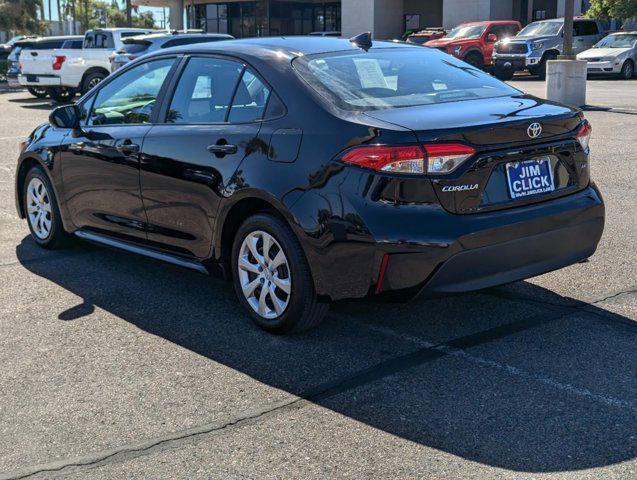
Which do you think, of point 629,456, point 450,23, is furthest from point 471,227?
point 450,23

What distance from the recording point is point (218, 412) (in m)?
4.00

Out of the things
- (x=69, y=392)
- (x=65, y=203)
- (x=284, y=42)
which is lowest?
(x=69, y=392)

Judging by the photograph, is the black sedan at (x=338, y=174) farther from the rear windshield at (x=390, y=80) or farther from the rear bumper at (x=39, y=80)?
the rear bumper at (x=39, y=80)

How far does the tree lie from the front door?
29635 mm

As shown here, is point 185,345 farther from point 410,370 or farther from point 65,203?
point 65,203

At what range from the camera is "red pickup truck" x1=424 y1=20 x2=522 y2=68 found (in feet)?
102

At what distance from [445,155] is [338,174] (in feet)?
1.77

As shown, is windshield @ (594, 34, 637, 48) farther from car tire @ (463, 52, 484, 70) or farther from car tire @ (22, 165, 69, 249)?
car tire @ (22, 165, 69, 249)

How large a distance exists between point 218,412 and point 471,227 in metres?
1.51

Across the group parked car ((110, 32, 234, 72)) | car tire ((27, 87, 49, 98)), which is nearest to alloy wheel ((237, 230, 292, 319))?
parked car ((110, 32, 234, 72))

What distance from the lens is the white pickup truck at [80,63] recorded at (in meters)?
23.0

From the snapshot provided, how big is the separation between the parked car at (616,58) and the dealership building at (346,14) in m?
13.1

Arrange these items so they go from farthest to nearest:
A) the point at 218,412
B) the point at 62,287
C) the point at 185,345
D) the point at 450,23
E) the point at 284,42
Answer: the point at 450,23
the point at 62,287
the point at 284,42
the point at 185,345
the point at 218,412

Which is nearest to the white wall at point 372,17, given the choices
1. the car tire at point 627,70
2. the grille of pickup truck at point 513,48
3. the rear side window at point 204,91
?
the grille of pickup truck at point 513,48
